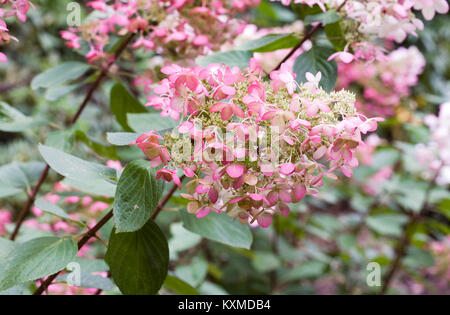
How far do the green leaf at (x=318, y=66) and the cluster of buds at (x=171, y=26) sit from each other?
0.63ft

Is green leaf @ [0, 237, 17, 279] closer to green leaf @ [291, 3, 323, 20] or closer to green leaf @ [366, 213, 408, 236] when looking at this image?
green leaf @ [291, 3, 323, 20]

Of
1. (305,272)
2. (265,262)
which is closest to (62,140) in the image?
(265,262)

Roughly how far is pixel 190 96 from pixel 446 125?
117 cm

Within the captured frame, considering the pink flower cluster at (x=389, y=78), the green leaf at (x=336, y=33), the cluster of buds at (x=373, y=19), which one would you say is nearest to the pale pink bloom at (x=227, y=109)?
the cluster of buds at (x=373, y=19)

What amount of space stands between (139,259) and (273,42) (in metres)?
0.42

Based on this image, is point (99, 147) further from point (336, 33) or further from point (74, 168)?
point (336, 33)

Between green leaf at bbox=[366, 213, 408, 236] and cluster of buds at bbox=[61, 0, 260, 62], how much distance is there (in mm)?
1027

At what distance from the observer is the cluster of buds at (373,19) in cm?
60

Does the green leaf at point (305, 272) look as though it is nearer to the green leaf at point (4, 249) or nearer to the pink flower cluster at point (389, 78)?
the pink flower cluster at point (389, 78)

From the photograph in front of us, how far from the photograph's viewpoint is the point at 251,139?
45cm

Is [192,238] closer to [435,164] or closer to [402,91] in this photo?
[435,164]

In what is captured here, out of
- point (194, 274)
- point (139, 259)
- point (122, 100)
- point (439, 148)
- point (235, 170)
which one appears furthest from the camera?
point (439, 148)

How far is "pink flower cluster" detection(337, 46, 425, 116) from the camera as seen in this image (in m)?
1.84

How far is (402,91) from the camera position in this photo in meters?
1.87
